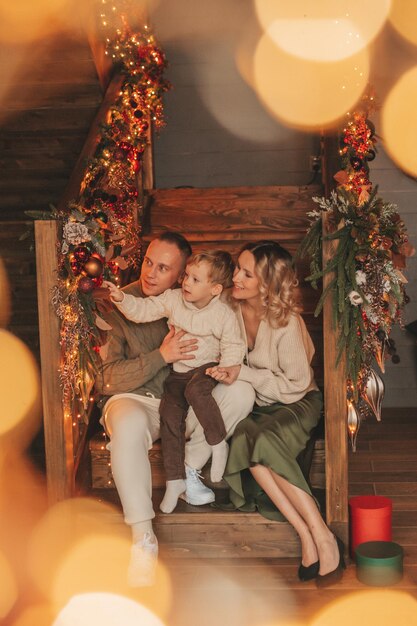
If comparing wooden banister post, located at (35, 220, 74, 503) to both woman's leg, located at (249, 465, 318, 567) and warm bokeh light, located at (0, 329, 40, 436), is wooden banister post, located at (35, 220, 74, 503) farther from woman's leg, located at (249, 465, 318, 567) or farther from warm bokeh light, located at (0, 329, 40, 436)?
warm bokeh light, located at (0, 329, 40, 436)

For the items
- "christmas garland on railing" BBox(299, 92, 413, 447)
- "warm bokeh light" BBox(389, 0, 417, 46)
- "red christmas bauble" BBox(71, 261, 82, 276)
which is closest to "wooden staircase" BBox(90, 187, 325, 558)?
"christmas garland on railing" BBox(299, 92, 413, 447)

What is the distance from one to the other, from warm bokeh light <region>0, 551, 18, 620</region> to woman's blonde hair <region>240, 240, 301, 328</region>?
153 centimetres

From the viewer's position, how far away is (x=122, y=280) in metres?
5.14

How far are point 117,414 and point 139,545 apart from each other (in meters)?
0.55

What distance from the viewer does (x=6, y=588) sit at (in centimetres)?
349

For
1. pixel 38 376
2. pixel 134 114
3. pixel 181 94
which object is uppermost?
pixel 181 94

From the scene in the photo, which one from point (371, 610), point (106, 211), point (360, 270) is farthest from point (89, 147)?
point (371, 610)

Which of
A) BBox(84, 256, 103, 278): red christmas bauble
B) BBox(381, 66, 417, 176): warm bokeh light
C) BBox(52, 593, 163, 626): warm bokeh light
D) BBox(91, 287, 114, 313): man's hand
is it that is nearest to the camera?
BBox(52, 593, 163, 626): warm bokeh light

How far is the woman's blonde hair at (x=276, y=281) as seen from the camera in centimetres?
380

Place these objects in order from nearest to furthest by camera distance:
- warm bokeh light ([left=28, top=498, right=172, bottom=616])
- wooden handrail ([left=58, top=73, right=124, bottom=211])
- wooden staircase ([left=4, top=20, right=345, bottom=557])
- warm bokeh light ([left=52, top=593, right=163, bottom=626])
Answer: warm bokeh light ([left=52, top=593, right=163, bottom=626]) → warm bokeh light ([left=28, top=498, right=172, bottom=616]) → wooden handrail ([left=58, top=73, right=124, bottom=211]) → wooden staircase ([left=4, top=20, right=345, bottom=557])

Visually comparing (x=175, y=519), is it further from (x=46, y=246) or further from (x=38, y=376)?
(x=38, y=376)

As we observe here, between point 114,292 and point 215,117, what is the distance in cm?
412

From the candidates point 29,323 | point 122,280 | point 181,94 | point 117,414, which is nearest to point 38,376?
point 29,323

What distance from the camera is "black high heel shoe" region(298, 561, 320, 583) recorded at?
3.51 m
